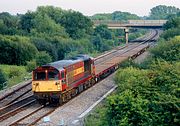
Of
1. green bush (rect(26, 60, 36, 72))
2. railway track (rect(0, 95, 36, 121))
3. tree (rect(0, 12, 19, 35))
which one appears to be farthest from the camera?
tree (rect(0, 12, 19, 35))

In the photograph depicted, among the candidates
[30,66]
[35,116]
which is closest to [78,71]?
[35,116]

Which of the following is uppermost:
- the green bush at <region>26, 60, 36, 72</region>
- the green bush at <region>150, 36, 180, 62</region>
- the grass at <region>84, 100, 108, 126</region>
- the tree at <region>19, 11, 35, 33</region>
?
the tree at <region>19, 11, 35, 33</region>

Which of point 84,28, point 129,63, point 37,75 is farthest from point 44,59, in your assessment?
point 84,28

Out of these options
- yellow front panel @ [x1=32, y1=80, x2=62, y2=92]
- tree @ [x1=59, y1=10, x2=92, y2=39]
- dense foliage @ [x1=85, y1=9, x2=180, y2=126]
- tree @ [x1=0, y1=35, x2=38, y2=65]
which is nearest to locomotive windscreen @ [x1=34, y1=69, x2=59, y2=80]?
yellow front panel @ [x1=32, y1=80, x2=62, y2=92]

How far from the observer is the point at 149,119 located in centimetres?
1623

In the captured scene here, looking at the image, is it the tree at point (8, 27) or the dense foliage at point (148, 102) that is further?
the tree at point (8, 27)

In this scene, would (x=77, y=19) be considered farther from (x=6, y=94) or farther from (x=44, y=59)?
(x=6, y=94)

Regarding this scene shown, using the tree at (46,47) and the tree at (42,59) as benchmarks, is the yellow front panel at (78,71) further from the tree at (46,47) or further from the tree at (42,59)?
the tree at (46,47)

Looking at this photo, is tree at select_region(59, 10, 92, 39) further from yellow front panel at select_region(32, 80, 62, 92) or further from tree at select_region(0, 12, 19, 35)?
yellow front panel at select_region(32, 80, 62, 92)

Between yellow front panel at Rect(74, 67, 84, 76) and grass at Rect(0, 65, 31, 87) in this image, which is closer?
yellow front panel at Rect(74, 67, 84, 76)

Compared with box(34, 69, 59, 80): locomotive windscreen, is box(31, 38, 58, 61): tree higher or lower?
lower

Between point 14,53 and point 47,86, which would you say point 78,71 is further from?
point 14,53

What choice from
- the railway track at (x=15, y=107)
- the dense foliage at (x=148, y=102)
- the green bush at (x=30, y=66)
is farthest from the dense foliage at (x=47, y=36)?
the dense foliage at (x=148, y=102)

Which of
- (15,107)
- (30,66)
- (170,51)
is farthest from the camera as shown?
(30,66)
